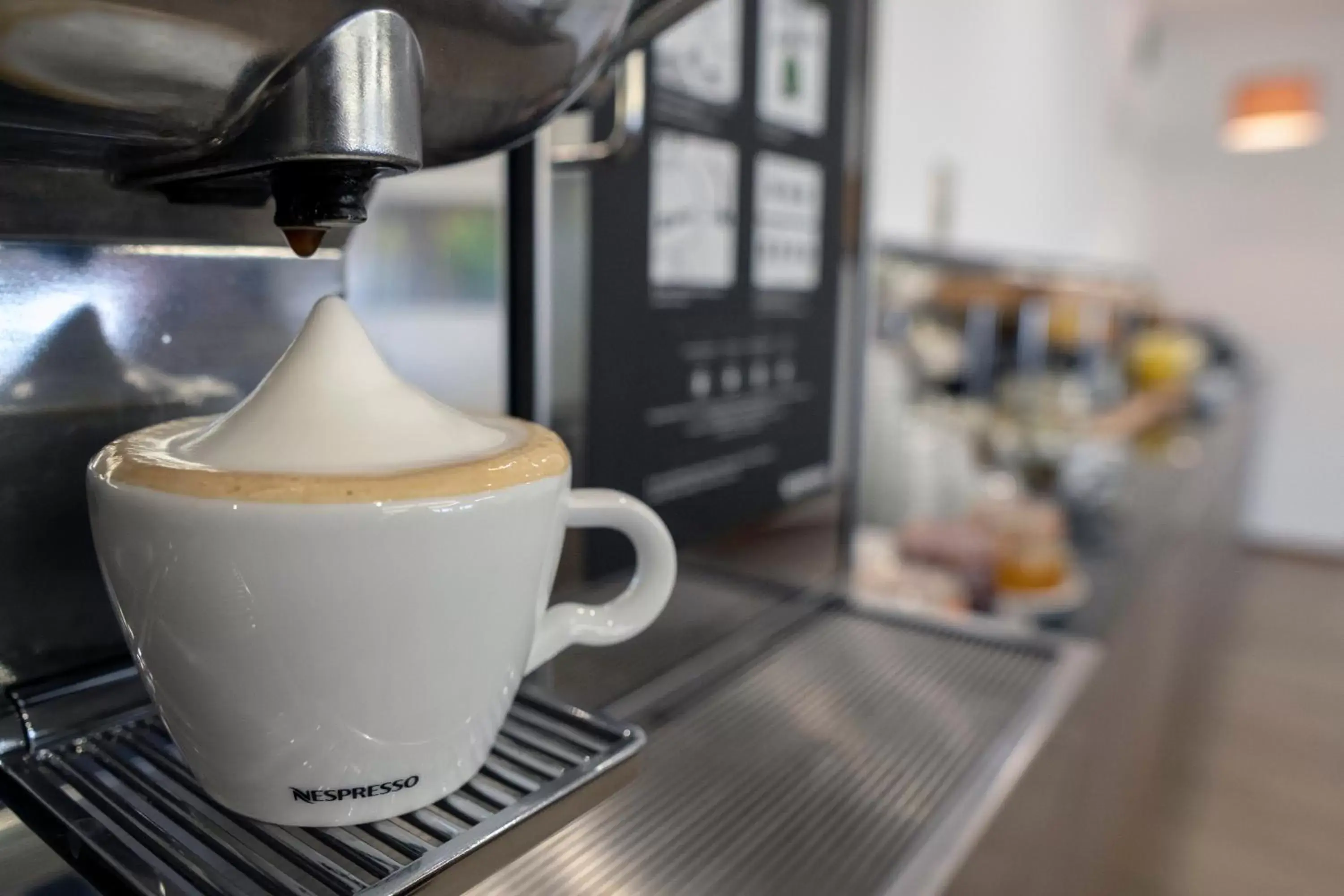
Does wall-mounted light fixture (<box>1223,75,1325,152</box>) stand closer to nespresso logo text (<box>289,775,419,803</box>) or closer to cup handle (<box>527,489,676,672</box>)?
cup handle (<box>527,489,676,672</box>)

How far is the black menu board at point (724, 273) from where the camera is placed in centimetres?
51

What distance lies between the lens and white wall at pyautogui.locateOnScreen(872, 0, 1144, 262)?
203 cm

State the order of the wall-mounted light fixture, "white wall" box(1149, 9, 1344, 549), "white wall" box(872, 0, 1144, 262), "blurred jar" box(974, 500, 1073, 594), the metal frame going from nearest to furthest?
the metal frame
"blurred jar" box(974, 500, 1073, 594)
"white wall" box(872, 0, 1144, 262)
the wall-mounted light fixture
"white wall" box(1149, 9, 1344, 549)

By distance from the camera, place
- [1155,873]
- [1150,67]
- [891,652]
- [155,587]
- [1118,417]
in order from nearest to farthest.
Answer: [155,587] < [891,652] < [1155,873] < [1118,417] < [1150,67]

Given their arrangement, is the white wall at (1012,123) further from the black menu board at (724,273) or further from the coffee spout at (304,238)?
the coffee spout at (304,238)

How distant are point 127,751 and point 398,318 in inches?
8.0

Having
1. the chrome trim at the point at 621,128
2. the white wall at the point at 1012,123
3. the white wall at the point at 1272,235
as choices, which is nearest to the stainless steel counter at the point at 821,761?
the chrome trim at the point at 621,128

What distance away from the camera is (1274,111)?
3.11m

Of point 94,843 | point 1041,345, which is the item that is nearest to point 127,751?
point 94,843

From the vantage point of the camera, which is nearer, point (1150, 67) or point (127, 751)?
point (127, 751)

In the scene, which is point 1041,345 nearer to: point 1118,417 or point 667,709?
point 1118,417

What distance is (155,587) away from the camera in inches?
10.3

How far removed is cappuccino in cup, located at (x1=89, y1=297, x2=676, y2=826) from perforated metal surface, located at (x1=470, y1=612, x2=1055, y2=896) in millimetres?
63

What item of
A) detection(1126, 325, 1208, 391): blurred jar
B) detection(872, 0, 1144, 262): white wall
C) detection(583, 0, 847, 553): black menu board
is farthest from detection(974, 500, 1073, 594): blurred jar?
detection(1126, 325, 1208, 391): blurred jar
